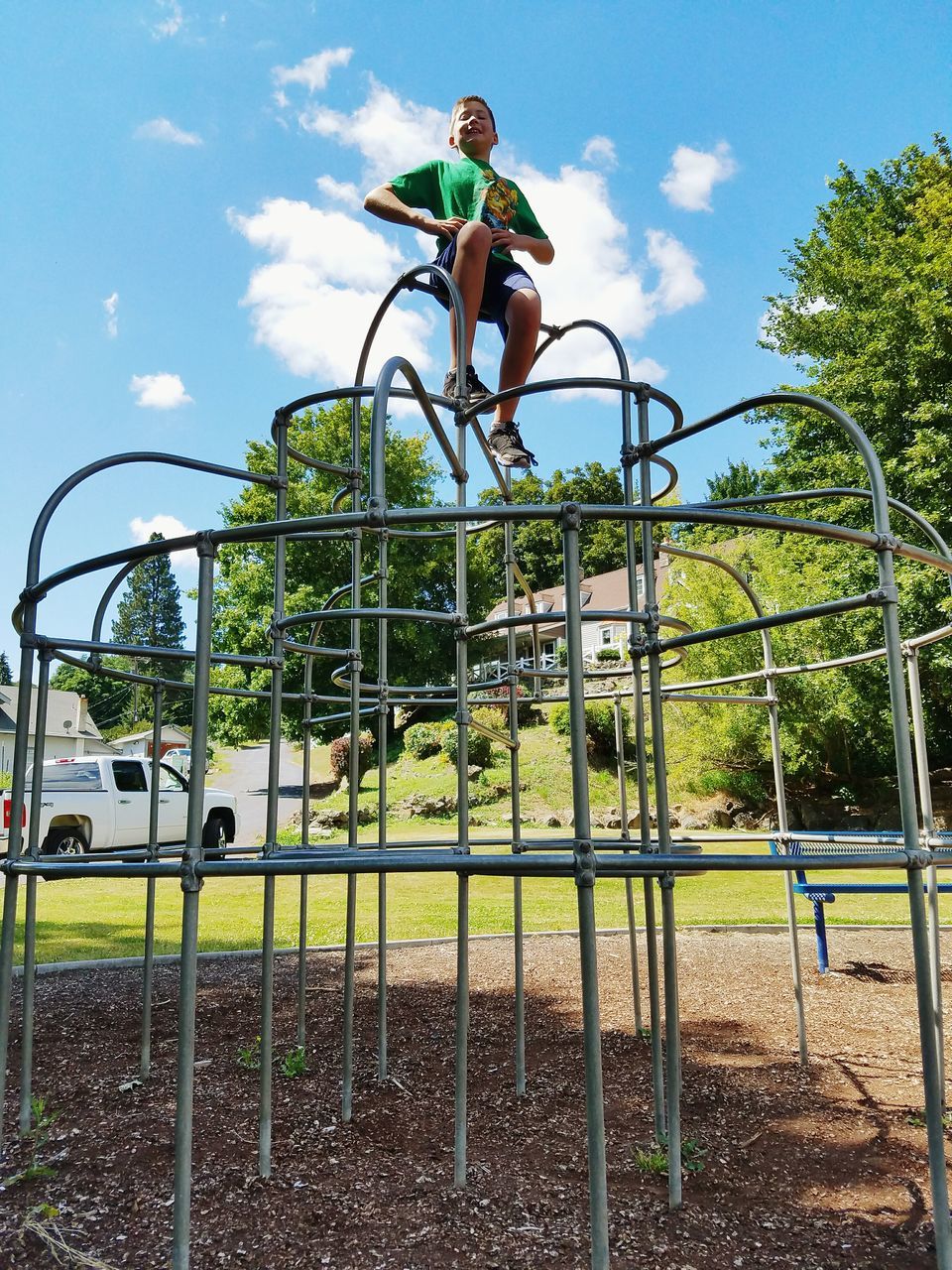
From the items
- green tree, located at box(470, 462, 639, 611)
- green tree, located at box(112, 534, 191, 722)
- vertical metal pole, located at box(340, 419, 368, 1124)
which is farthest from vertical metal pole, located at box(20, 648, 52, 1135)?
green tree, located at box(112, 534, 191, 722)

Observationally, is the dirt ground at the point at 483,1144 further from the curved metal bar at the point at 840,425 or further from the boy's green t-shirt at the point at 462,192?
the boy's green t-shirt at the point at 462,192

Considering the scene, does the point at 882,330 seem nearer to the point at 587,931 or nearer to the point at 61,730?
the point at 587,931

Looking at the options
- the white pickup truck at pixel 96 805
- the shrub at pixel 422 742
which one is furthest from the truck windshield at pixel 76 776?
the shrub at pixel 422 742

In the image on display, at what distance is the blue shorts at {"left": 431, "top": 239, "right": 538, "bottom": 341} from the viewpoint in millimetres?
3459

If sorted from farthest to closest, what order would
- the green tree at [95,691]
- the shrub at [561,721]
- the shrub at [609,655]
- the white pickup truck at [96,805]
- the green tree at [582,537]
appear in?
the green tree at [95,691], the green tree at [582,537], the shrub at [609,655], the shrub at [561,721], the white pickup truck at [96,805]

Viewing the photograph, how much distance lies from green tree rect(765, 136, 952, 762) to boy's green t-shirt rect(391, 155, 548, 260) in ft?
45.2

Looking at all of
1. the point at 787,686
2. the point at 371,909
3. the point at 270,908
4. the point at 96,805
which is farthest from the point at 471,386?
the point at 787,686

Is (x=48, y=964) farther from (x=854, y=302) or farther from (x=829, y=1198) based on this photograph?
(x=854, y=302)

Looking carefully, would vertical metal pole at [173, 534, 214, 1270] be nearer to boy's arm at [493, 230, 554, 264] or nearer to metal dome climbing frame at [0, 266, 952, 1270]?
metal dome climbing frame at [0, 266, 952, 1270]

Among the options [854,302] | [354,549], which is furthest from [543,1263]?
[854,302]

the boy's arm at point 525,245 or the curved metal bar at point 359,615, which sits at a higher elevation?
the boy's arm at point 525,245

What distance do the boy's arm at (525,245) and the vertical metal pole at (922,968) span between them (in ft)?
6.92

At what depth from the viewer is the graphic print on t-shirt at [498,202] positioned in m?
3.44

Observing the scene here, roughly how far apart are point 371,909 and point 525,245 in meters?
7.98
